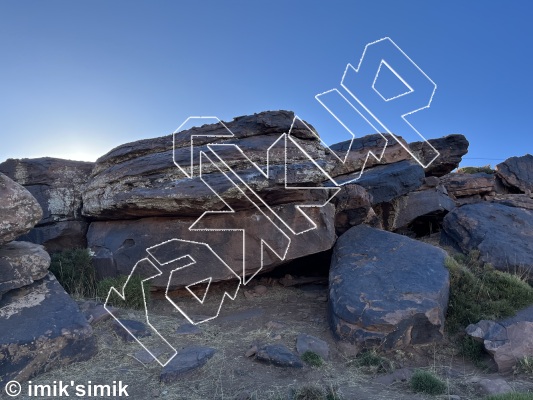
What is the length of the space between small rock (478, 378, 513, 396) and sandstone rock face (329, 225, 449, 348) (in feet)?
4.31

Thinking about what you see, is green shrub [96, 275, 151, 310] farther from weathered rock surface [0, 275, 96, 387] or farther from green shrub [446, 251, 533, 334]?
green shrub [446, 251, 533, 334]

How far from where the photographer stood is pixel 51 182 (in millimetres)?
10469

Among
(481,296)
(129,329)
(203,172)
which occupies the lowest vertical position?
(129,329)

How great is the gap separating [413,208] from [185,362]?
328 inches

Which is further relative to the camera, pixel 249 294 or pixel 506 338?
pixel 249 294

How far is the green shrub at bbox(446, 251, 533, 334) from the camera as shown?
750cm

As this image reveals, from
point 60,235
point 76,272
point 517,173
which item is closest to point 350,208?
point 76,272

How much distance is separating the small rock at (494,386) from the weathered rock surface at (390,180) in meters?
5.63

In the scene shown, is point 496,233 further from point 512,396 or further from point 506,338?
point 512,396

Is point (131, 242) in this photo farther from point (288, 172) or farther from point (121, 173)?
point (288, 172)

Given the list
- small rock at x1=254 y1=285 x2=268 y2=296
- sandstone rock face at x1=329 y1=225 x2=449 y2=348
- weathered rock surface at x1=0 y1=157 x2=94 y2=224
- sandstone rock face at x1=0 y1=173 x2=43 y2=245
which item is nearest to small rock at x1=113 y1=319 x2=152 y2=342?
sandstone rock face at x1=0 y1=173 x2=43 y2=245

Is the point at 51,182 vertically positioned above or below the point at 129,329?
A: above

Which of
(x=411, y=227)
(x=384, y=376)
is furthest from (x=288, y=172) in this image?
(x=411, y=227)

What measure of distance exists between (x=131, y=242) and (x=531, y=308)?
7.25m
